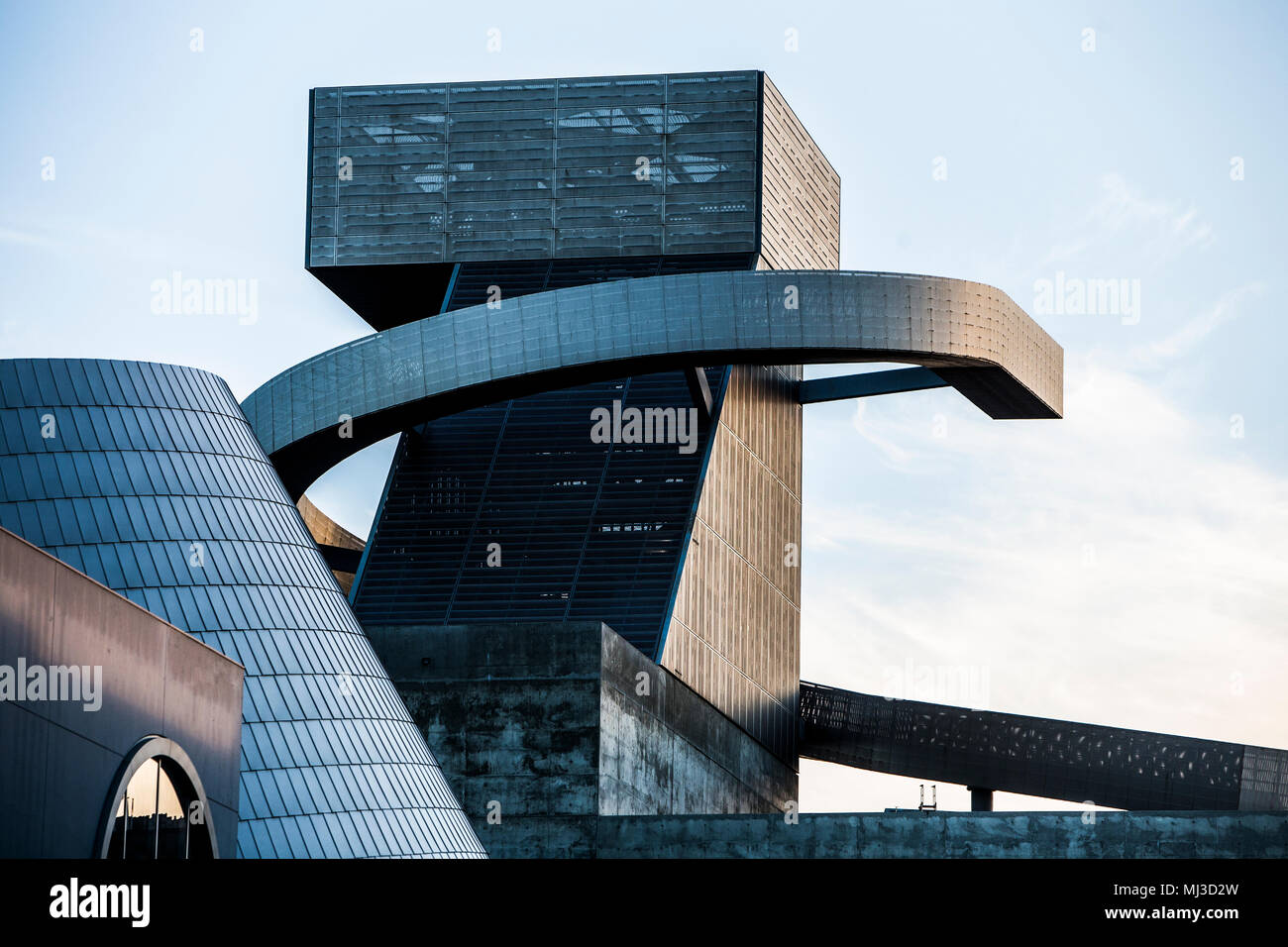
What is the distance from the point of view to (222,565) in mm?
28719

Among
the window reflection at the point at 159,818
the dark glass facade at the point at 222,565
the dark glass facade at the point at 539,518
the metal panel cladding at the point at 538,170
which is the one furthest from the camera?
the metal panel cladding at the point at 538,170

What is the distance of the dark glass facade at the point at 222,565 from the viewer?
27531mm

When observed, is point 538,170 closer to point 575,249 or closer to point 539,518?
point 575,249

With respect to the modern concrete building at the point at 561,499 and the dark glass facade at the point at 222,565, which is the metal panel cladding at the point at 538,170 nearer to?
the modern concrete building at the point at 561,499

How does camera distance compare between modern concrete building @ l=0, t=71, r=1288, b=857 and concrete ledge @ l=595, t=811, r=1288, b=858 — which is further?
concrete ledge @ l=595, t=811, r=1288, b=858

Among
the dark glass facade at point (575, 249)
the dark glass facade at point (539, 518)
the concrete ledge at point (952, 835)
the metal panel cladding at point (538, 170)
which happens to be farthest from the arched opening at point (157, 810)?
the metal panel cladding at point (538, 170)

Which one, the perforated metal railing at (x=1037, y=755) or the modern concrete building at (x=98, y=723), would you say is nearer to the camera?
the modern concrete building at (x=98, y=723)

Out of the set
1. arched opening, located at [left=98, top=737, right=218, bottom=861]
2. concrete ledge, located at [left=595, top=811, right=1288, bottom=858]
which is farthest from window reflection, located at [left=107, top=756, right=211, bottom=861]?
concrete ledge, located at [left=595, top=811, right=1288, bottom=858]

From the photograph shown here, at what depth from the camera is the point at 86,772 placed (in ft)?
54.0

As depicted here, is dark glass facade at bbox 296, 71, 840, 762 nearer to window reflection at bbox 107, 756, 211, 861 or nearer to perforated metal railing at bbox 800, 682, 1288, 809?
perforated metal railing at bbox 800, 682, 1288, 809

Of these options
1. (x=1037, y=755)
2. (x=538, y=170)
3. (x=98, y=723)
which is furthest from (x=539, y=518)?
(x=98, y=723)

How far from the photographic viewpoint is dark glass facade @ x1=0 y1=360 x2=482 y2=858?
27531 millimetres

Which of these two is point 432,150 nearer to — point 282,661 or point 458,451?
point 458,451

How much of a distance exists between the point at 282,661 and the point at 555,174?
1351 inches
